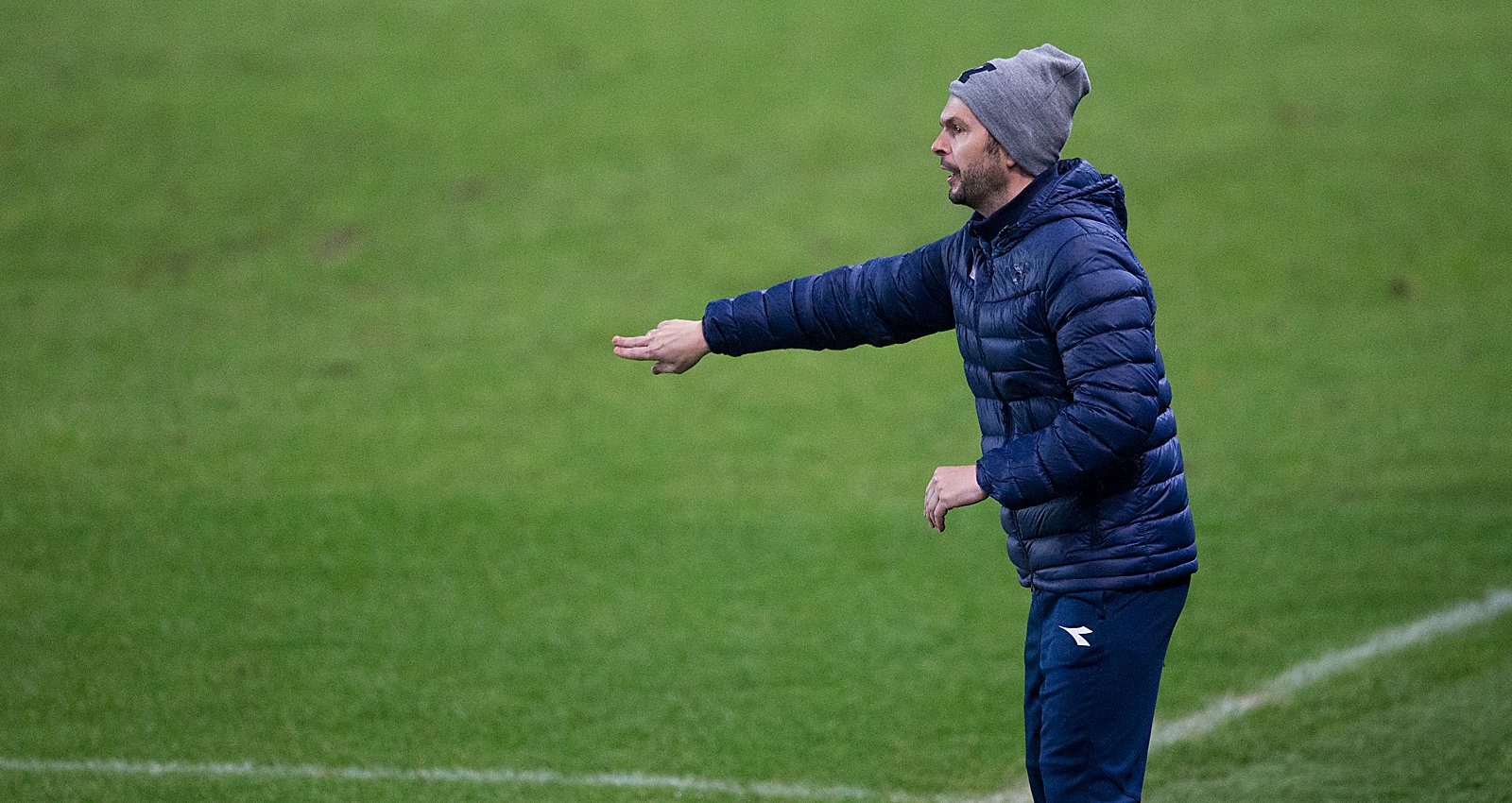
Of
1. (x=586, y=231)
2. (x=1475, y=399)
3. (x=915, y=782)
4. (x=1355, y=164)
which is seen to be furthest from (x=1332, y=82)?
(x=915, y=782)

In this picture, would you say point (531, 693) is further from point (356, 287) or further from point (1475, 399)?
point (1475, 399)

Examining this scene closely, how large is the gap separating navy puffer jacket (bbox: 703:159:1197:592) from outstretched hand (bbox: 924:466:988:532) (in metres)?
0.03

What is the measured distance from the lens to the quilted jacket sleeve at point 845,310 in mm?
3830

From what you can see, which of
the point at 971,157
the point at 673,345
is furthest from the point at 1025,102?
the point at 673,345

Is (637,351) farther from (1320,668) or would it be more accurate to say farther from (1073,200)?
(1320,668)

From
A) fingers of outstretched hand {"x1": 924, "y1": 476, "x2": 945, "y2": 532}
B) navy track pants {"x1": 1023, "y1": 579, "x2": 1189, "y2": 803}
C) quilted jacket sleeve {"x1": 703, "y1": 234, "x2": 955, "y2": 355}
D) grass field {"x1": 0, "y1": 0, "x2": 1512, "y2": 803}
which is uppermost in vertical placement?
quilted jacket sleeve {"x1": 703, "y1": 234, "x2": 955, "y2": 355}

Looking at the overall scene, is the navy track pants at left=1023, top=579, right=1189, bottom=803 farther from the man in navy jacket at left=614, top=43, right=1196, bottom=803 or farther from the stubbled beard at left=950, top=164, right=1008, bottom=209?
the stubbled beard at left=950, top=164, right=1008, bottom=209

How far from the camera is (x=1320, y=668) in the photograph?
19.8 feet

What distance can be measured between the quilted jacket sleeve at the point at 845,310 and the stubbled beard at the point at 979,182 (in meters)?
0.29

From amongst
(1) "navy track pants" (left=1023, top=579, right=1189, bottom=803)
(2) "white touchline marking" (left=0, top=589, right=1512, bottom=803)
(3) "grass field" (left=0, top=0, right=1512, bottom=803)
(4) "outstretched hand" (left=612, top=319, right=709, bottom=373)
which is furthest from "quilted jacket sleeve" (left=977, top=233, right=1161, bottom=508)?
(3) "grass field" (left=0, top=0, right=1512, bottom=803)

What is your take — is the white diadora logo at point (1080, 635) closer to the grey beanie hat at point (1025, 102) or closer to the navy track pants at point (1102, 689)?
the navy track pants at point (1102, 689)

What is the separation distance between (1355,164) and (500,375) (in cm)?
614

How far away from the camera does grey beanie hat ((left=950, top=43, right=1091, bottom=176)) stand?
3.45m

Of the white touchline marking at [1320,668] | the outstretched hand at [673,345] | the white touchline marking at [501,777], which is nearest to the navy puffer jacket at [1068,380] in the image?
the outstretched hand at [673,345]
